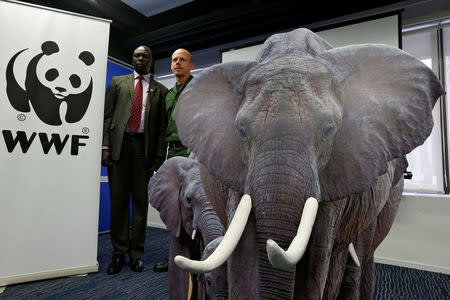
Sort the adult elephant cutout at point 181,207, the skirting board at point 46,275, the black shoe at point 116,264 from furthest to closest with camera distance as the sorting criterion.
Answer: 1. the black shoe at point 116,264
2. the skirting board at point 46,275
3. the adult elephant cutout at point 181,207

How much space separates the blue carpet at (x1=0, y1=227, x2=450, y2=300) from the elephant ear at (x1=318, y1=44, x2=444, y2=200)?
166 cm

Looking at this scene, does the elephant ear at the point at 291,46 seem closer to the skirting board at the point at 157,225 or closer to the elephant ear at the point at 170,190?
the elephant ear at the point at 170,190

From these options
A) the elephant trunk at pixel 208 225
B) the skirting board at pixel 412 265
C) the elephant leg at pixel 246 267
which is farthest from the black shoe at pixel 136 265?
the skirting board at pixel 412 265

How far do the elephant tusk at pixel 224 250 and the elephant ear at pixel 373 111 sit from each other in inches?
10.7

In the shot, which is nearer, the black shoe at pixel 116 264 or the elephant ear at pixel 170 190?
the elephant ear at pixel 170 190

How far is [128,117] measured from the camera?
258cm

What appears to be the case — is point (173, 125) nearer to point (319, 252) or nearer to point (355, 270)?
point (355, 270)

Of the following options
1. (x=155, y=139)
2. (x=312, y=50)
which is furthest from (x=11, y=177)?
(x=312, y=50)

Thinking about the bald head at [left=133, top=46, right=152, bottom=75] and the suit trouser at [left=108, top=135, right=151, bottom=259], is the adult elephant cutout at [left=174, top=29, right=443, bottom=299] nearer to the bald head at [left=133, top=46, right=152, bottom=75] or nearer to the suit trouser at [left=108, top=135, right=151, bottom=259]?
the suit trouser at [left=108, top=135, right=151, bottom=259]

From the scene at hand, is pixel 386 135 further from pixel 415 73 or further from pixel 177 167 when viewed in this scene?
pixel 177 167

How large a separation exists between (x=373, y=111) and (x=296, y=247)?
535 millimetres

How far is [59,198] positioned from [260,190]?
2.10m

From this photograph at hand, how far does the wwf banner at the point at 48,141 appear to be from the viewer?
7.14 feet

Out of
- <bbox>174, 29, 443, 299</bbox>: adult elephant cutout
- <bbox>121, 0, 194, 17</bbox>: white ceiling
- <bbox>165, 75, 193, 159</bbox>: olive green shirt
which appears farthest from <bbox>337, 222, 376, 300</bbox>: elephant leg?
<bbox>121, 0, 194, 17</bbox>: white ceiling
